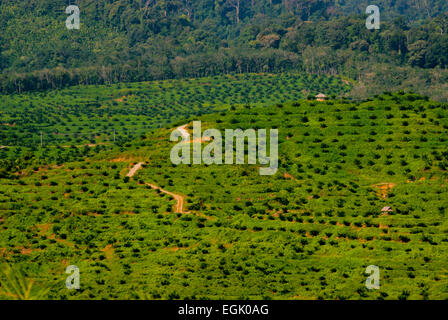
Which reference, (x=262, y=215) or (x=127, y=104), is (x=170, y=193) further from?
(x=127, y=104)

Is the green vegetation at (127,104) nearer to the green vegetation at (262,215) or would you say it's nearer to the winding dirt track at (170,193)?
the winding dirt track at (170,193)

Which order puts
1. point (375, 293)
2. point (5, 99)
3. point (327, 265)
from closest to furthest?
1. point (375, 293)
2. point (327, 265)
3. point (5, 99)

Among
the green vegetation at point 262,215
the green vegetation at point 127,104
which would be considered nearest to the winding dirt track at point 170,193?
the green vegetation at point 262,215

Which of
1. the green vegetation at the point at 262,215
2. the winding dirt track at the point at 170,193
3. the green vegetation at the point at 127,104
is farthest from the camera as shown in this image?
the green vegetation at the point at 127,104

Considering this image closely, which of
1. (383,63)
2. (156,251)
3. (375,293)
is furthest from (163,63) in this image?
(375,293)

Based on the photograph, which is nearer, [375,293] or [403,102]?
[375,293]

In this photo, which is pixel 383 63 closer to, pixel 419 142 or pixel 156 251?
pixel 419 142

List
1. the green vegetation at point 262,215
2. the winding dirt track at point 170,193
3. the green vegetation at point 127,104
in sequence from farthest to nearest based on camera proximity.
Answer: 1. the green vegetation at point 127,104
2. the winding dirt track at point 170,193
3. the green vegetation at point 262,215

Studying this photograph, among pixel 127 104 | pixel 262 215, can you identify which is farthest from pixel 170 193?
pixel 127 104
